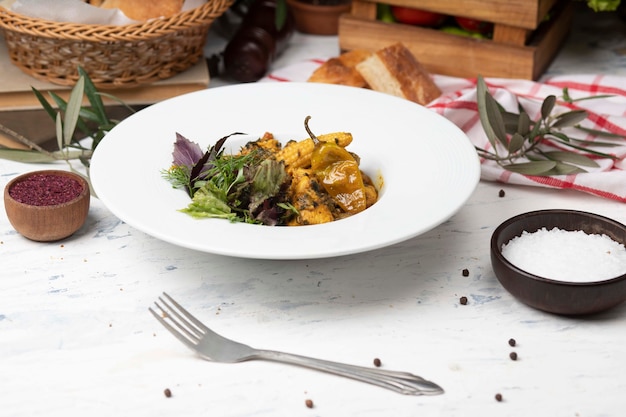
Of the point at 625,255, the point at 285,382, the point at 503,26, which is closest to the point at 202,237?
the point at 285,382

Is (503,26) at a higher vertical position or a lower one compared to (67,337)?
higher

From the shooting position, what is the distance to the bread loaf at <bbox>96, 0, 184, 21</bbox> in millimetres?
1910

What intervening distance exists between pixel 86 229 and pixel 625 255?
981mm

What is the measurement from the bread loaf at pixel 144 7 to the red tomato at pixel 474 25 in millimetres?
763

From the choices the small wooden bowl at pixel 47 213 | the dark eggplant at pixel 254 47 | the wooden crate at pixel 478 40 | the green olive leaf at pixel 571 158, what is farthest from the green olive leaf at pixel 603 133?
the small wooden bowl at pixel 47 213

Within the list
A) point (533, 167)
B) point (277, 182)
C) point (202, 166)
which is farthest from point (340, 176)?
point (533, 167)

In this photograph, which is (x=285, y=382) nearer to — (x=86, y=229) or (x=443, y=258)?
(x=443, y=258)

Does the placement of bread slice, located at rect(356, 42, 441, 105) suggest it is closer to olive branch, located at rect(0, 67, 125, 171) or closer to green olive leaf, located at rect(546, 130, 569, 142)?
green olive leaf, located at rect(546, 130, 569, 142)

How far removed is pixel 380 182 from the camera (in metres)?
1.57

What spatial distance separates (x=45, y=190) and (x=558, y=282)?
0.93m

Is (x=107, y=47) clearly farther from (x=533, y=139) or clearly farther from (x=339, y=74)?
(x=533, y=139)

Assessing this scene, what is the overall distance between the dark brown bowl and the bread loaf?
3.24ft

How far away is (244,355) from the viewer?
4.12 ft

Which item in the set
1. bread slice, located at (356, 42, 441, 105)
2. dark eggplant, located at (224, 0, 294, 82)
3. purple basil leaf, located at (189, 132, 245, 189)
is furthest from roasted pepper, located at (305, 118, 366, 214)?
dark eggplant, located at (224, 0, 294, 82)
